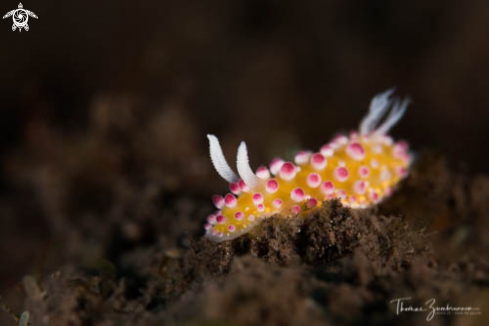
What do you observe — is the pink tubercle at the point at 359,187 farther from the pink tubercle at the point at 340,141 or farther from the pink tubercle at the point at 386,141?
the pink tubercle at the point at 386,141

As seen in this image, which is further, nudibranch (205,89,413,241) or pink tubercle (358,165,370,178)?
pink tubercle (358,165,370,178)

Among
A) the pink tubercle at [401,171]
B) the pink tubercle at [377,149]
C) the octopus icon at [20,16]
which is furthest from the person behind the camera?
the octopus icon at [20,16]

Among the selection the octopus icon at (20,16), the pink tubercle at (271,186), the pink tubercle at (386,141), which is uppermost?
the octopus icon at (20,16)

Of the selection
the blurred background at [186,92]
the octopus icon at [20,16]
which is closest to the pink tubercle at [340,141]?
the blurred background at [186,92]

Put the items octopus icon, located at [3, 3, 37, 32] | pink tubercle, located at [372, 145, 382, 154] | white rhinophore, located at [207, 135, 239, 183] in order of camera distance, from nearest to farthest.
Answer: white rhinophore, located at [207, 135, 239, 183] < pink tubercle, located at [372, 145, 382, 154] < octopus icon, located at [3, 3, 37, 32]

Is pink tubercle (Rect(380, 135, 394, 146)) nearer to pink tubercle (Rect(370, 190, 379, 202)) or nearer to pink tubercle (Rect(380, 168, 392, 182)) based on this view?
pink tubercle (Rect(380, 168, 392, 182))

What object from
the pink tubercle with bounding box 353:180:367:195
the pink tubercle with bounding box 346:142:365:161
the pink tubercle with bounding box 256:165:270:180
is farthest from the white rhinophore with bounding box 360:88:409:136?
the pink tubercle with bounding box 256:165:270:180

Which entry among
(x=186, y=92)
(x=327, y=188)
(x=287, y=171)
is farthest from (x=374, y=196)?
(x=186, y=92)

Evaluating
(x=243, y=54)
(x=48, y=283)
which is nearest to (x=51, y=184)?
(x=48, y=283)
